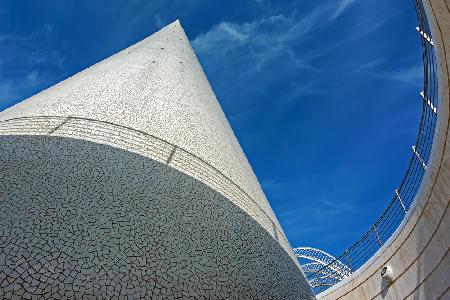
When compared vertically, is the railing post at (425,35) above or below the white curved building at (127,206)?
above

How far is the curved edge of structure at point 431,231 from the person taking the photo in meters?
5.56

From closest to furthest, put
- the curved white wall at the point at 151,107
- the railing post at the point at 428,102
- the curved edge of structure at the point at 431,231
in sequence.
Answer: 1. the curved white wall at the point at 151,107
2. the curved edge of structure at the point at 431,231
3. the railing post at the point at 428,102

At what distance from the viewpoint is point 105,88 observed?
4.18 meters

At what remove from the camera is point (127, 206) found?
267 cm

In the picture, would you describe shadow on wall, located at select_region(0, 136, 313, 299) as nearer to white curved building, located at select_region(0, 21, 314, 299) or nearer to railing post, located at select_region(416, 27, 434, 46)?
white curved building, located at select_region(0, 21, 314, 299)

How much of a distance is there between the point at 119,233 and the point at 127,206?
27cm

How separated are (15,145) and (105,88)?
1338 mm

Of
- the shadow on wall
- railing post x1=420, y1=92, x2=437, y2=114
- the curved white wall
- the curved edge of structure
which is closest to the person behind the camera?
the shadow on wall

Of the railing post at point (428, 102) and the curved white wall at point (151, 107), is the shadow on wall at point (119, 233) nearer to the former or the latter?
the curved white wall at point (151, 107)

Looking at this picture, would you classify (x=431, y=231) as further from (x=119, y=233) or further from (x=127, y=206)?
(x=119, y=233)

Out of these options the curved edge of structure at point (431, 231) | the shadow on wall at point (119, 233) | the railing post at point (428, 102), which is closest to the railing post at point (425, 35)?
the curved edge of structure at point (431, 231)

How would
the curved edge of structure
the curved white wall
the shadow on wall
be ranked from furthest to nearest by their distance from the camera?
the curved edge of structure, the curved white wall, the shadow on wall

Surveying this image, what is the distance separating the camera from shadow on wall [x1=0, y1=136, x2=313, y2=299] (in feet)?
6.95

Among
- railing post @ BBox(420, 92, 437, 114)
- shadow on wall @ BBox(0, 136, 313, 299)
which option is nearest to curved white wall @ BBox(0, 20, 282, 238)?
shadow on wall @ BBox(0, 136, 313, 299)
